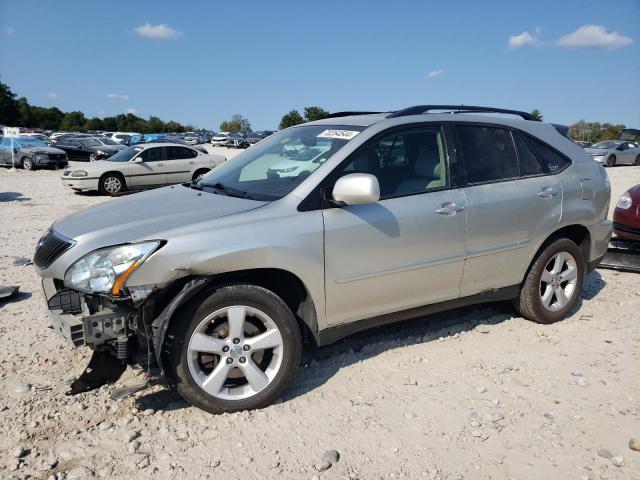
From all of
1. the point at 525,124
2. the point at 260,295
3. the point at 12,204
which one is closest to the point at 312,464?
the point at 260,295

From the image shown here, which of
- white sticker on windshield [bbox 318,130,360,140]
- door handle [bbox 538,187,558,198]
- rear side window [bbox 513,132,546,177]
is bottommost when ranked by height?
door handle [bbox 538,187,558,198]

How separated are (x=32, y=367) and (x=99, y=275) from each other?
1387mm

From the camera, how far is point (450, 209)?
12.5ft

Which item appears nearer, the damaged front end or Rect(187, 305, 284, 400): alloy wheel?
the damaged front end

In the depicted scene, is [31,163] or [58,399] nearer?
[58,399]

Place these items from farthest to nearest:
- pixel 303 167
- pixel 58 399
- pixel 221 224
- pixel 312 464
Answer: pixel 303 167 → pixel 58 399 → pixel 221 224 → pixel 312 464

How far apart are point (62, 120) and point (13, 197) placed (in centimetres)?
10065

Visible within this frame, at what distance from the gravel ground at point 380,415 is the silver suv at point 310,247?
252 millimetres

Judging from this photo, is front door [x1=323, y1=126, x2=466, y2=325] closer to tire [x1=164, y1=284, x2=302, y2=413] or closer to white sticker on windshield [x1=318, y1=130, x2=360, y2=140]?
white sticker on windshield [x1=318, y1=130, x2=360, y2=140]

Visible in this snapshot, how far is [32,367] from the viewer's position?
3783 millimetres

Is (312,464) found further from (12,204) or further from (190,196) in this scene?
(12,204)

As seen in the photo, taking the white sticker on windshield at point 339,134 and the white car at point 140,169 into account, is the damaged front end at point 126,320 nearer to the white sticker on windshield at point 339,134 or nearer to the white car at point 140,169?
the white sticker on windshield at point 339,134

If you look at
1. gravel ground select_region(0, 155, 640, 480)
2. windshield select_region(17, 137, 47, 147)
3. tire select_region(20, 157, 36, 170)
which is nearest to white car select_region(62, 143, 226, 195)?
tire select_region(20, 157, 36, 170)

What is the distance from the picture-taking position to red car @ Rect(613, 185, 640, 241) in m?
6.33
